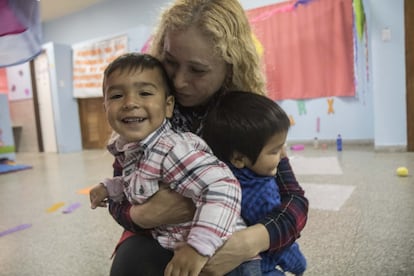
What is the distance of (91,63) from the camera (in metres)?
5.39

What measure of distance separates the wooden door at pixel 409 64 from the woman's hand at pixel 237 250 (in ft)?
10.1

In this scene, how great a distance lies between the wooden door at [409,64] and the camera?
3.03 metres

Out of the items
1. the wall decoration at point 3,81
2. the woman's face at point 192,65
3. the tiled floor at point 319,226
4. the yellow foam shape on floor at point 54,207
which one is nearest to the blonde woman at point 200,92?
the woman's face at point 192,65

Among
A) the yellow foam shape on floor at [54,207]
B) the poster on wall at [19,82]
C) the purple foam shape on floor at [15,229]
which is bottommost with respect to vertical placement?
the yellow foam shape on floor at [54,207]

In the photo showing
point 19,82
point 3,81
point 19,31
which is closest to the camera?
point 19,31

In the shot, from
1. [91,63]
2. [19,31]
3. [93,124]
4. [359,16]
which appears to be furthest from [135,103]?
[93,124]

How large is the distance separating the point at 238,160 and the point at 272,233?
0.50 ft

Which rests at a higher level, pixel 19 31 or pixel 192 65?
pixel 19 31

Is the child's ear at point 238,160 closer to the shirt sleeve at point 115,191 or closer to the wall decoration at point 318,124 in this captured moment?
the shirt sleeve at point 115,191

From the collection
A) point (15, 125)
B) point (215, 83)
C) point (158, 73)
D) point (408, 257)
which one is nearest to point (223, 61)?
point (215, 83)

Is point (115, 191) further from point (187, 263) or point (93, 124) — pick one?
point (93, 124)

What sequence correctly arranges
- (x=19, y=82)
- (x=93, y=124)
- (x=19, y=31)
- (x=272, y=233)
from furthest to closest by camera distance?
1. (x=19, y=82)
2. (x=93, y=124)
3. (x=19, y=31)
4. (x=272, y=233)

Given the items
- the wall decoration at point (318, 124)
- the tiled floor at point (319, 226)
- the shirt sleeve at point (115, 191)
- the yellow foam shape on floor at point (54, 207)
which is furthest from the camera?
the wall decoration at point (318, 124)

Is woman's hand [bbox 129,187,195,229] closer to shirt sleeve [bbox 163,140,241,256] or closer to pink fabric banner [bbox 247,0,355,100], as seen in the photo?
shirt sleeve [bbox 163,140,241,256]
